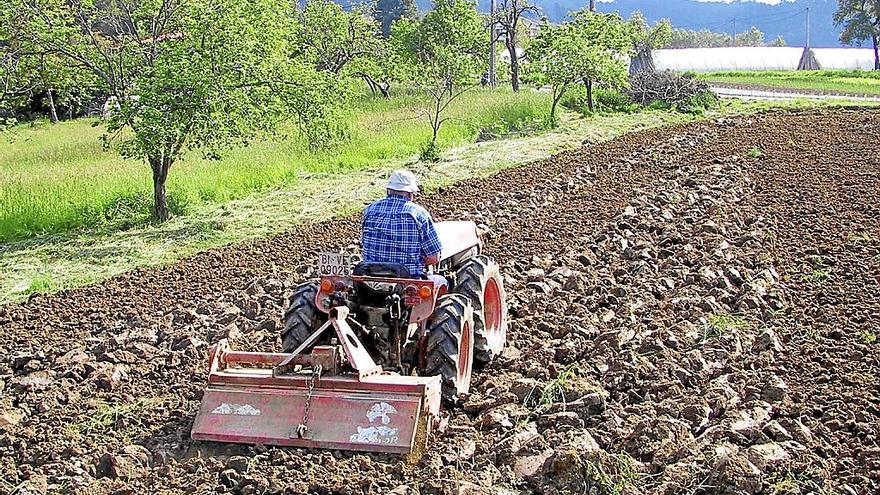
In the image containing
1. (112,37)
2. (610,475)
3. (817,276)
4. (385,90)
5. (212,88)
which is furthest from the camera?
(385,90)

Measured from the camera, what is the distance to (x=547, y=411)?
6945 mm

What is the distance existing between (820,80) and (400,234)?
164ft

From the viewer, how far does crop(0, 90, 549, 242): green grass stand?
52.5 feet

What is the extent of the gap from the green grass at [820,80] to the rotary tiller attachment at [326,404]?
39.5 metres

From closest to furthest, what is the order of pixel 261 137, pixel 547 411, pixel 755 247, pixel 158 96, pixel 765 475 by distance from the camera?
pixel 765 475, pixel 547 411, pixel 755 247, pixel 158 96, pixel 261 137

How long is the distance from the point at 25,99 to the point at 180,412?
10.6 m

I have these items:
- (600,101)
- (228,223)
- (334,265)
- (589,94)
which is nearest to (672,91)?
(600,101)

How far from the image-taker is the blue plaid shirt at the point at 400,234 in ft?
23.0

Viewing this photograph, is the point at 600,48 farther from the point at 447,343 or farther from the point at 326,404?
the point at 326,404

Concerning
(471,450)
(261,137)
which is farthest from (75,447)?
(261,137)

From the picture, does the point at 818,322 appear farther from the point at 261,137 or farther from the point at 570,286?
the point at 261,137

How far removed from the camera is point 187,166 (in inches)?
786

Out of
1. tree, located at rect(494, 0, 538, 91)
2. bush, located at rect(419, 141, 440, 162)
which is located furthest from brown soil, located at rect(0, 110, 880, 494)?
tree, located at rect(494, 0, 538, 91)

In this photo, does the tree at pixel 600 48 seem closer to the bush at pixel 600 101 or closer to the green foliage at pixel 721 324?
the bush at pixel 600 101
